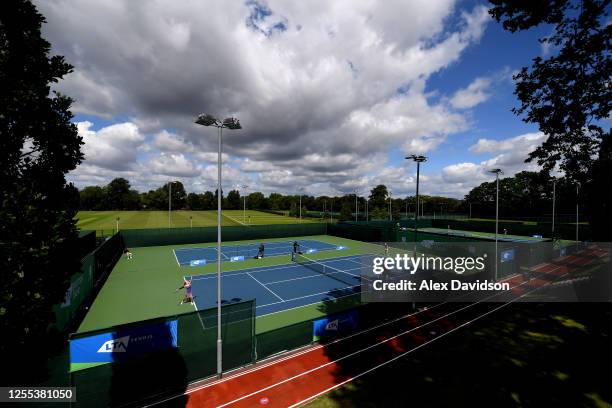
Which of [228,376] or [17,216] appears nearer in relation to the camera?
[17,216]

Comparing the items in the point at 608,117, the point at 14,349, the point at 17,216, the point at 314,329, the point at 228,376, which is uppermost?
the point at 608,117

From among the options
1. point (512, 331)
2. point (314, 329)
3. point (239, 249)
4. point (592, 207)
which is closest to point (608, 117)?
point (592, 207)

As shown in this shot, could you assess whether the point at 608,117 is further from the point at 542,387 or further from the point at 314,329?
the point at 314,329

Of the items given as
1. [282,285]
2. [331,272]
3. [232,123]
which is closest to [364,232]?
[331,272]

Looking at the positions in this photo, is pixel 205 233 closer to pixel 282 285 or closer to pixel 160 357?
pixel 282 285

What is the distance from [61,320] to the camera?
12883 millimetres

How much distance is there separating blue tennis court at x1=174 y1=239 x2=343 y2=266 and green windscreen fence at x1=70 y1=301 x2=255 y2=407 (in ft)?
60.8

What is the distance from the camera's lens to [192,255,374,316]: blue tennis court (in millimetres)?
18656

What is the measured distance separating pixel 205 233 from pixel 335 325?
110ft

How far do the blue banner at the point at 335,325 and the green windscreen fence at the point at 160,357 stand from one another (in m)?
3.17

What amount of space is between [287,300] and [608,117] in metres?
19.5

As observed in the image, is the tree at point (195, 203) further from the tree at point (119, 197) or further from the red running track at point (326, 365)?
the red running track at point (326, 365)

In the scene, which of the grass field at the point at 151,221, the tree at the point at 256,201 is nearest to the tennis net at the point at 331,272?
the grass field at the point at 151,221

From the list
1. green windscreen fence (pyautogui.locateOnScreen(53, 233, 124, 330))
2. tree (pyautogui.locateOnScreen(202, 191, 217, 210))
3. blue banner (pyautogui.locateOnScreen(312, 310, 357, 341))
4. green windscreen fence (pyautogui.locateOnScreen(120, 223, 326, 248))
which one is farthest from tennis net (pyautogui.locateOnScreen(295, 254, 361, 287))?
tree (pyautogui.locateOnScreen(202, 191, 217, 210))
